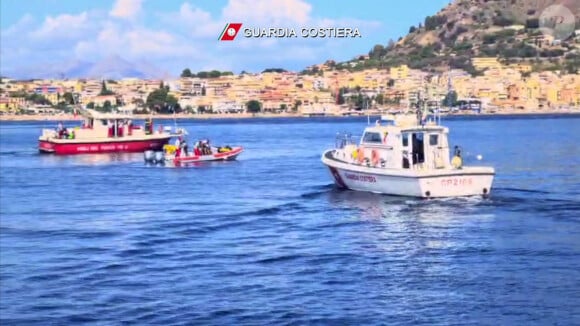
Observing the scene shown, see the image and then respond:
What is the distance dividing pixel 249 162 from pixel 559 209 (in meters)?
24.6

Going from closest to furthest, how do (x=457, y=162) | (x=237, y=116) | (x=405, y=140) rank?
1. (x=457, y=162)
2. (x=405, y=140)
3. (x=237, y=116)

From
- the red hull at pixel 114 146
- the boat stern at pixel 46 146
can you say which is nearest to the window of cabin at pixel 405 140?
the red hull at pixel 114 146

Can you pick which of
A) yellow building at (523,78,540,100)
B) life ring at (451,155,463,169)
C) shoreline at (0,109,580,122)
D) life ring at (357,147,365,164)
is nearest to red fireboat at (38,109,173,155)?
life ring at (357,147,365,164)

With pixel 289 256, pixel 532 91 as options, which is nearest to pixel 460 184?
pixel 289 256

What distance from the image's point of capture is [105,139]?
5647cm

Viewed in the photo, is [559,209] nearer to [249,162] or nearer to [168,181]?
[168,181]

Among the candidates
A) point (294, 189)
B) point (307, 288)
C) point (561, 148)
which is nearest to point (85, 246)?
point (307, 288)

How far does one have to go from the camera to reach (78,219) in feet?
84.4

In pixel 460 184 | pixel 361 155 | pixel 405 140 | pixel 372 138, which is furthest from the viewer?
pixel 361 155

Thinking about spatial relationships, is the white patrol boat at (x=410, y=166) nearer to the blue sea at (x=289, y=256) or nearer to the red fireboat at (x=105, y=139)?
the blue sea at (x=289, y=256)

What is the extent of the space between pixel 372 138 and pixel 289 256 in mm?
10366

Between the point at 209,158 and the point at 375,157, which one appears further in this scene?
the point at 209,158

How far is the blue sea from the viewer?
1533 centimetres

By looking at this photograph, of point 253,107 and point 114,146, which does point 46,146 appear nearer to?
point 114,146
